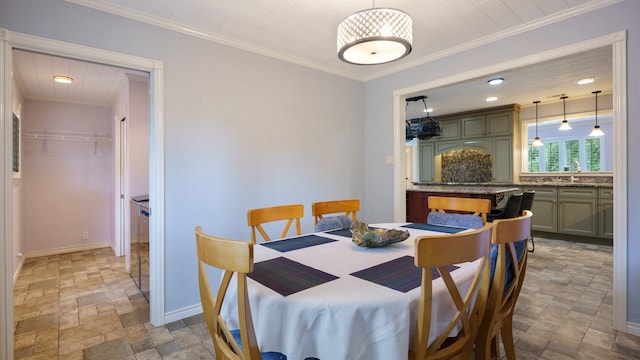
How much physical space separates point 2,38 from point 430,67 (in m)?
3.30

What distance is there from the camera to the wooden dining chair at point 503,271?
123 centimetres

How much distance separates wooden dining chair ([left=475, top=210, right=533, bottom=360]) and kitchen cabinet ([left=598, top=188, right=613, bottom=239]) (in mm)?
4314

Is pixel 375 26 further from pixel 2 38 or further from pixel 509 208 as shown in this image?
pixel 509 208

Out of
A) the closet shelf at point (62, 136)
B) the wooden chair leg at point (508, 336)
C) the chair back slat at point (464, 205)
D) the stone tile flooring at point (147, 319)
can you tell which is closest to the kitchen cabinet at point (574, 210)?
the stone tile flooring at point (147, 319)

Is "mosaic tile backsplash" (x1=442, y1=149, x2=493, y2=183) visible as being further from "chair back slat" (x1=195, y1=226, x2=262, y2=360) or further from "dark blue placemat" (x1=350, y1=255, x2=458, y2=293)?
"chair back slat" (x1=195, y1=226, x2=262, y2=360)

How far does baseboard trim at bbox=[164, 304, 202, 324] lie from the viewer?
2385 millimetres

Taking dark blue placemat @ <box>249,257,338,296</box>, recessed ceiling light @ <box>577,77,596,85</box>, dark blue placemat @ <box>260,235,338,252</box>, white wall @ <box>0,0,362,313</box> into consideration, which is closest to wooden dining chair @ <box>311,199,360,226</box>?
dark blue placemat @ <box>260,235,338,252</box>

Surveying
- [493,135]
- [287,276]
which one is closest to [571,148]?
[493,135]

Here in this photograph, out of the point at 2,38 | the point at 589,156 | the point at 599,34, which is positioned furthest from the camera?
the point at 589,156

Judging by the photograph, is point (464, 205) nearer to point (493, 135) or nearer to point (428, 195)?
point (428, 195)

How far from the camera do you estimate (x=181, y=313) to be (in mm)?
2453

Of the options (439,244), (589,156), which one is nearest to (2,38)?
(439,244)

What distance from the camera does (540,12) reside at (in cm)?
230

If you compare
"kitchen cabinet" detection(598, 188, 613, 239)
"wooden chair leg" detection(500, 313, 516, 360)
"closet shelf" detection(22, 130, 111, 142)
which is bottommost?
"wooden chair leg" detection(500, 313, 516, 360)
